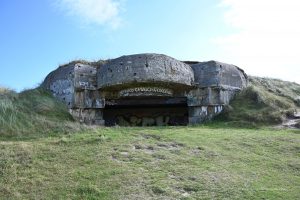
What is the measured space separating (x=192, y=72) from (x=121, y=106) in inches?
107

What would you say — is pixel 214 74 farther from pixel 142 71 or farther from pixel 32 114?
pixel 32 114

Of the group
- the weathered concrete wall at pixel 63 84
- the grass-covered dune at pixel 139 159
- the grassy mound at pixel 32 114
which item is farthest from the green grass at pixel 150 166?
the weathered concrete wall at pixel 63 84

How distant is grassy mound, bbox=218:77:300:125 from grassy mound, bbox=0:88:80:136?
5063 millimetres

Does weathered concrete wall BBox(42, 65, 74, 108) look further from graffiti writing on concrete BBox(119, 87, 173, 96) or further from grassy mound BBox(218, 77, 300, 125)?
grassy mound BBox(218, 77, 300, 125)

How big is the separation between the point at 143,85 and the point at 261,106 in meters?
3.93

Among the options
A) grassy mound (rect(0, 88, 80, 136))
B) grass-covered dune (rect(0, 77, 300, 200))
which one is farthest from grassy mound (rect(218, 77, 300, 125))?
grassy mound (rect(0, 88, 80, 136))

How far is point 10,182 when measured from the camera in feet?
25.6

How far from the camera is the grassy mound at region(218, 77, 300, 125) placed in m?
13.6

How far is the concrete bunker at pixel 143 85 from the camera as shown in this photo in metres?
13.5

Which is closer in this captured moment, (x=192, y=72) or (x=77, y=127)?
(x=77, y=127)

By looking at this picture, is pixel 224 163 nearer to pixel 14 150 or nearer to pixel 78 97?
pixel 14 150

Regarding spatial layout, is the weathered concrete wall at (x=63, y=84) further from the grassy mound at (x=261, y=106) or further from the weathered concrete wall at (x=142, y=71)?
the grassy mound at (x=261, y=106)

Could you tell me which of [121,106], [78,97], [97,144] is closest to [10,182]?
[97,144]

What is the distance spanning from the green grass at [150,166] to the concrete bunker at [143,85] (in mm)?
2570
